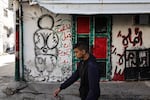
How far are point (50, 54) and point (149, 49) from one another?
138 inches

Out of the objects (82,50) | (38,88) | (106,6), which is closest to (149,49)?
(106,6)

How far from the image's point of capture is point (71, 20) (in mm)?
12438

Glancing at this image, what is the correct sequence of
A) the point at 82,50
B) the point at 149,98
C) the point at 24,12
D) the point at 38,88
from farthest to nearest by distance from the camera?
the point at 24,12
the point at 38,88
the point at 149,98
the point at 82,50

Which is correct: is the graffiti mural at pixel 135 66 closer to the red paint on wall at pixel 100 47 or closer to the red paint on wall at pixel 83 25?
the red paint on wall at pixel 100 47

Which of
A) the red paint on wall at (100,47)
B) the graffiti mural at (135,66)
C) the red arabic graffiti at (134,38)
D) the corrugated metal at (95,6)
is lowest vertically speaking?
the graffiti mural at (135,66)

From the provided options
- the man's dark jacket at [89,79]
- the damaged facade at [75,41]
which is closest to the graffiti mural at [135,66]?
the damaged facade at [75,41]

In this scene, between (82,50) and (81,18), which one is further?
(81,18)

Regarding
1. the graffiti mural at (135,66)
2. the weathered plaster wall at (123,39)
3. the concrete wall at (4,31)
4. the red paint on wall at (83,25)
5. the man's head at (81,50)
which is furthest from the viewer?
the concrete wall at (4,31)

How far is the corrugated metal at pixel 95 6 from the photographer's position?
11.5 meters

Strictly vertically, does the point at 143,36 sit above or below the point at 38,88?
above

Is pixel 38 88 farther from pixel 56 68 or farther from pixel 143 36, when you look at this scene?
pixel 143 36

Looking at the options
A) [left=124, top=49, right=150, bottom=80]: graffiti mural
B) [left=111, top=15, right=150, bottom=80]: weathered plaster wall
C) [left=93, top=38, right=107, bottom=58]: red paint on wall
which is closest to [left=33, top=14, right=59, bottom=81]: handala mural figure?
[left=93, top=38, right=107, bottom=58]: red paint on wall

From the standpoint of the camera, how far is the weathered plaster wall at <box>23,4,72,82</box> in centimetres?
1233

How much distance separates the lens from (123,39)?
41.4ft
